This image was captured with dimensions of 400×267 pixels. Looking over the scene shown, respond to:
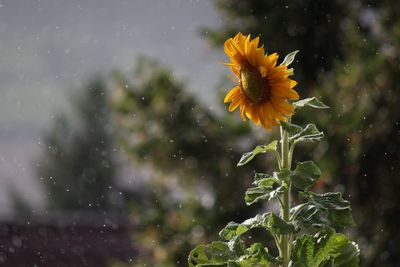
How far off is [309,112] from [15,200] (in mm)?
7050

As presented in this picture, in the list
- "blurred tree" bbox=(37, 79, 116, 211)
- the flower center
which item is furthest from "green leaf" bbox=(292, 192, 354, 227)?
"blurred tree" bbox=(37, 79, 116, 211)

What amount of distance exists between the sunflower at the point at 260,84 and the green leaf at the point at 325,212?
0.09 meters

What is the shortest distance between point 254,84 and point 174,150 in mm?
1734

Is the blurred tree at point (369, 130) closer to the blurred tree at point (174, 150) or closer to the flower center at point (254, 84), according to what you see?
the blurred tree at point (174, 150)

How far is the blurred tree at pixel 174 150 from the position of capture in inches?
93.6

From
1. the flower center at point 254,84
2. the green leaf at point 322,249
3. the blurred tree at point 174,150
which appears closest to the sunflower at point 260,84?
the flower center at point 254,84

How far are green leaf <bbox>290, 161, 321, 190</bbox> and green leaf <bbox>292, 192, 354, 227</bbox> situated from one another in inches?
0.9

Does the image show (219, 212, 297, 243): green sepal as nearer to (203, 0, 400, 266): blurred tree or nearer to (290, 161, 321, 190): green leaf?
(290, 161, 321, 190): green leaf

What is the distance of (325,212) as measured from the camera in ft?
2.24

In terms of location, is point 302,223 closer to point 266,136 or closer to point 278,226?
point 278,226

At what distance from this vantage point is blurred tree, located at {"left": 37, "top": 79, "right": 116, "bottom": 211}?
29.0 ft

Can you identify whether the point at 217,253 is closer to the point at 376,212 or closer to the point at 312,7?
the point at 376,212

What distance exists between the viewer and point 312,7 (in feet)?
7.82

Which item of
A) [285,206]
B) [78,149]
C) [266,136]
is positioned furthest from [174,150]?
[78,149]
